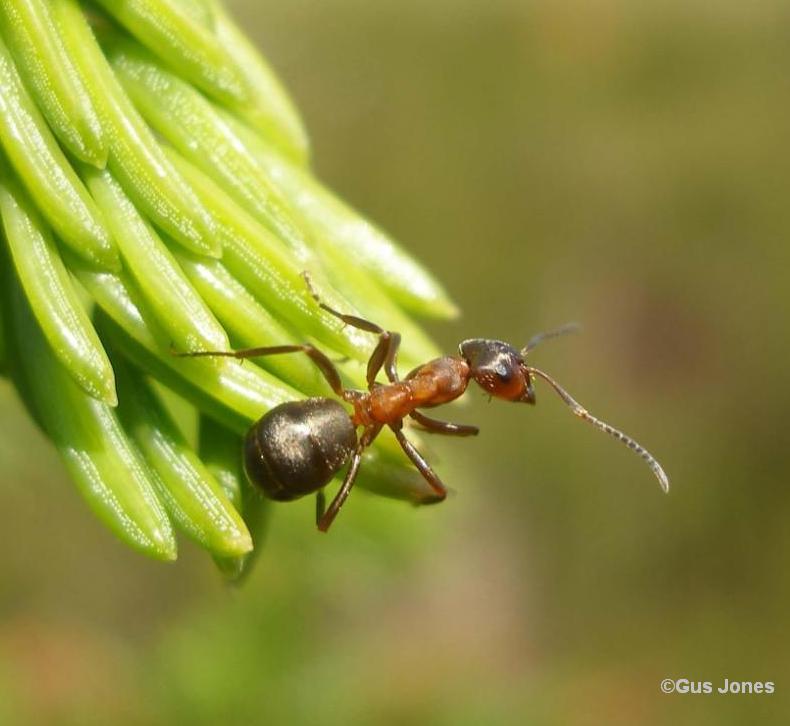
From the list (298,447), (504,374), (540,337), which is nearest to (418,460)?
(298,447)

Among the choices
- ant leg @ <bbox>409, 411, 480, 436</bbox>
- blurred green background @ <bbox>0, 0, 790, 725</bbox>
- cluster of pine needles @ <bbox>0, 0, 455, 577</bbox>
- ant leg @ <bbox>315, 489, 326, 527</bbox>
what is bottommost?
cluster of pine needles @ <bbox>0, 0, 455, 577</bbox>

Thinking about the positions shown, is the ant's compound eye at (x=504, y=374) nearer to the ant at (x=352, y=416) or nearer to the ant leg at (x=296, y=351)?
the ant at (x=352, y=416)

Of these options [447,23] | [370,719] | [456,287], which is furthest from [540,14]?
[370,719]

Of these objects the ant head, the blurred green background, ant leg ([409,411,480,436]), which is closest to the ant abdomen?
ant leg ([409,411,480,436])

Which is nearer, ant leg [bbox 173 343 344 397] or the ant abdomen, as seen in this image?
ant leg [bbox 173 343 344 397]

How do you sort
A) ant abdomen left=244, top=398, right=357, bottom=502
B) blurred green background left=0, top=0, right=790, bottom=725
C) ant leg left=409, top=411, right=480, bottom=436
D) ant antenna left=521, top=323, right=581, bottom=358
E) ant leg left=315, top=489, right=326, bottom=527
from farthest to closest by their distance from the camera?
blurred green background left=0, top=0, right=790, bottom=725, ant antenna left=521, top=323, right=581, bottom=358, ant leg left=409, top=411, right=480, bottom=436, ant leg left=315, top=489, right=326, bottom=527, ant abdomen left=244, top=398, right=357, bottom=502

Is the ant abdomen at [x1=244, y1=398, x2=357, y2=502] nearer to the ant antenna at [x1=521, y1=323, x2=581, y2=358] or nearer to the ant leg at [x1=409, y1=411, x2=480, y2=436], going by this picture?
the ant leg at [x1=409, y1=411, x2=480, y2=436]

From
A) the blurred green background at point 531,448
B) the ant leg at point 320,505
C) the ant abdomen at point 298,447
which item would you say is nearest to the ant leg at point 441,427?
the ant leg at point 320,505

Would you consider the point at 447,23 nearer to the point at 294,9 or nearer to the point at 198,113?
the point at 294,9
